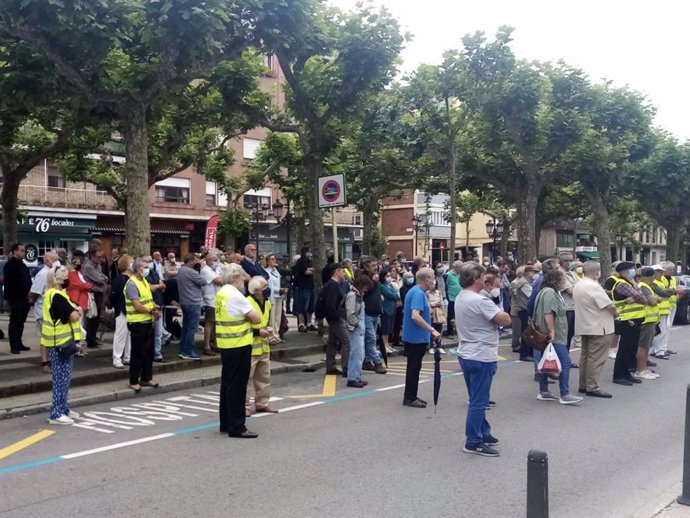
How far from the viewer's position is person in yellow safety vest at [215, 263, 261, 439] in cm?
726

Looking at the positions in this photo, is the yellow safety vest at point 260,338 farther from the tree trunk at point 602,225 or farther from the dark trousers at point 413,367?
the tree trunk at point 602,225

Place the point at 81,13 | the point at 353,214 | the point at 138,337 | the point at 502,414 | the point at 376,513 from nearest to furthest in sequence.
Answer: the point at 376,513
the point at 502,414
the point at 138,337
the point at 81,13
the point at 353,214

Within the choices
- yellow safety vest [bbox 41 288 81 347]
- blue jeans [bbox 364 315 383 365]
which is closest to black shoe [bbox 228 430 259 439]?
yellow safety vest [bbox 41 288 81 347]

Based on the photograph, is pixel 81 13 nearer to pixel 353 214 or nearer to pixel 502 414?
pixel 502 414

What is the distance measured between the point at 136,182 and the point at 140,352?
13.5ft

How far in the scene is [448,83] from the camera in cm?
1814

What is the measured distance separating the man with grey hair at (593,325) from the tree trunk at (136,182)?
7.42 metres

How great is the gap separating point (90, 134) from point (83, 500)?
17962 millimetres

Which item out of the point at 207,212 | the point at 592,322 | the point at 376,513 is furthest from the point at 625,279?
the point at 207,212

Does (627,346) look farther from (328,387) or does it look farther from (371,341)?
(328,387)

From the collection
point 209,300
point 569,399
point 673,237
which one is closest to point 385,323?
point 209,300

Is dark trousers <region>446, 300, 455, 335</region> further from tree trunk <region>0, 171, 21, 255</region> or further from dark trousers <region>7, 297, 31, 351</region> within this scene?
tree trunk <region>0, 171, 21, 255</region>

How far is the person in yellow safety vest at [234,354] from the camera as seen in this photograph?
726 cm

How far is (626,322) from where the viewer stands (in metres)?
10.5
